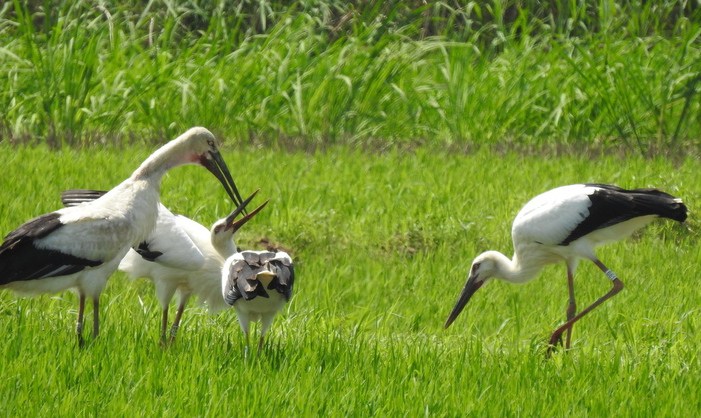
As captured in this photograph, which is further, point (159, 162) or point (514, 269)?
point (514, 269)

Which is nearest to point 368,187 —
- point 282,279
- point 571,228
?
point 571,228

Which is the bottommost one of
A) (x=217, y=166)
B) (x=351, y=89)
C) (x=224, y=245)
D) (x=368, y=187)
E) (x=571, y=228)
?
(x=351, y=89)

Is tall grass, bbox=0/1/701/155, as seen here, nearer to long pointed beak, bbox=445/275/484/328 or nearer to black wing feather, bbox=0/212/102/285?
long pointed beak, bbox=445/275/484/328

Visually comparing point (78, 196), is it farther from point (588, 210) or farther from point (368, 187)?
point (368, 187)

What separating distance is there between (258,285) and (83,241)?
2.67ft

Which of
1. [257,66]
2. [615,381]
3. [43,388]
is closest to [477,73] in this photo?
[257,66]

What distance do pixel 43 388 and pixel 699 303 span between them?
396 centimetres

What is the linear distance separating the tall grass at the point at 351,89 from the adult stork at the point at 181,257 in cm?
429

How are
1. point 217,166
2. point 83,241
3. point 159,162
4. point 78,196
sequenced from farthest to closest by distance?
point 78,196 < point 217,166 < point 159,162 < point 83,241

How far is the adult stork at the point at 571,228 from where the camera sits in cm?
658

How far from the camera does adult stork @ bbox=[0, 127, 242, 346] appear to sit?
18.0ft

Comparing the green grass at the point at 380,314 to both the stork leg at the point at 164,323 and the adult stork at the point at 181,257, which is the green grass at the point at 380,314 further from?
the adult stork at the point at 181,257

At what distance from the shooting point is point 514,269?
7082mm

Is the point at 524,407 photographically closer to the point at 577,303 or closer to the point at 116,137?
the point at 577,303
